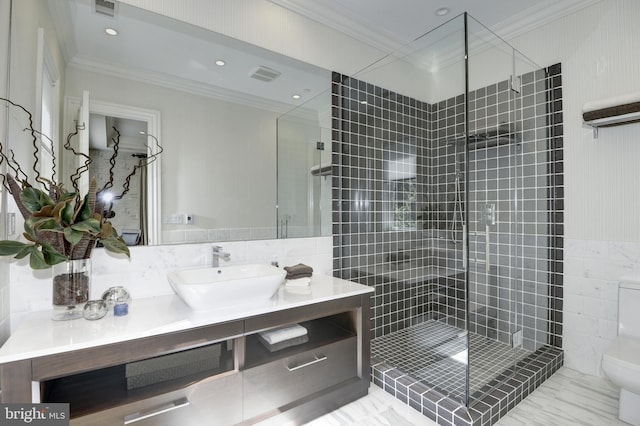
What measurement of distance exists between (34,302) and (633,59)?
385 centimetres

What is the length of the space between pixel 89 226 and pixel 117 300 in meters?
0.40

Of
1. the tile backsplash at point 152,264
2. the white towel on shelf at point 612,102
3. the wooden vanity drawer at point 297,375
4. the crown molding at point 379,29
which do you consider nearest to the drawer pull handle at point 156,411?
the wooden vanity drawer at point 297,375

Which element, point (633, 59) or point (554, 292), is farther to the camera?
point (554, 292)

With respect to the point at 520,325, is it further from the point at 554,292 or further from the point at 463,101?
the point at 463,101

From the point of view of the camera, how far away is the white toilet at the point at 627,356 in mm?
1669

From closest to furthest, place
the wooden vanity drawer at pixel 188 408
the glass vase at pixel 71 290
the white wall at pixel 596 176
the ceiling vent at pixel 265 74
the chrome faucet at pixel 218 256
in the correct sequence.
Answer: the wooden vanity drawer at pixel 188 408 < the glass vase at pixel 71 290 < the chrome faucet at pixel 218 256 < the white wall at pixel 596 176 < the ceiling vent at pixel 265 74

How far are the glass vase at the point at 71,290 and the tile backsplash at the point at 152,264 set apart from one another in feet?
0.71

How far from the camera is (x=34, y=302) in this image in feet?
5.03

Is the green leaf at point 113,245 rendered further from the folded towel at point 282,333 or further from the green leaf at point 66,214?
the folded towel at point 282,333

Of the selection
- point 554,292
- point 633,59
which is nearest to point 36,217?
point 554,292

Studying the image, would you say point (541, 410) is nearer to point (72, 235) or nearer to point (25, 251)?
point (72, 235)

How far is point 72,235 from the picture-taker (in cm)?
130

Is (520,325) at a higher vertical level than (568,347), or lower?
higher

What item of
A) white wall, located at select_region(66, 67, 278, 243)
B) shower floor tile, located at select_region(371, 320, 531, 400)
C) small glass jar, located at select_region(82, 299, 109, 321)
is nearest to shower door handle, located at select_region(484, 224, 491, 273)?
shower floor tile, located at select_region(371, 320, 531, 400)
